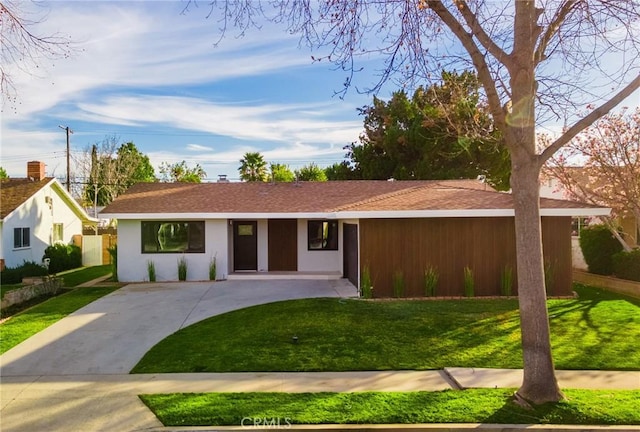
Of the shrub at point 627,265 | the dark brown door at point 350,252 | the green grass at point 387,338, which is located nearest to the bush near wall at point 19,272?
the green grass at point 387,338

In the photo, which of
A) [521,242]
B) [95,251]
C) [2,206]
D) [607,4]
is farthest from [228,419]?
[95,251]

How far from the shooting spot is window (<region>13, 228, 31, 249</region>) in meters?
18.1

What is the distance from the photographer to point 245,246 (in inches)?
666

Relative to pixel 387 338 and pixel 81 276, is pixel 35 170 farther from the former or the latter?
pixel 387 338

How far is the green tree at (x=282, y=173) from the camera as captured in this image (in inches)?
1552

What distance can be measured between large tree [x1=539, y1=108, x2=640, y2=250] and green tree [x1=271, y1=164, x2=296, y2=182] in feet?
84.0

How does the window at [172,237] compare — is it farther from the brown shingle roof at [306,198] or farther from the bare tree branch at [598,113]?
the bare tree branch at [598,113]

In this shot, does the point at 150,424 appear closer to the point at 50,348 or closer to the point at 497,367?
the point at 50,348

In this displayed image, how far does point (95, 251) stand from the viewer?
74.5 feet

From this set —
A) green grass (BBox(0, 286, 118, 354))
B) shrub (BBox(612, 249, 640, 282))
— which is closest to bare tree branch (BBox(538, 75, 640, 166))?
green grass (BBox(0, 286, 118, 354))

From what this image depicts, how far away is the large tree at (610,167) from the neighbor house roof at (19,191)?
67.1 feet

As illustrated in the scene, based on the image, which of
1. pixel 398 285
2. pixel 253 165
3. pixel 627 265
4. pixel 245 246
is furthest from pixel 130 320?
pixel 253 165

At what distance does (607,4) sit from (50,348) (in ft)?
33.7

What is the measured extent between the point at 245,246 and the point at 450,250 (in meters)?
7.80
